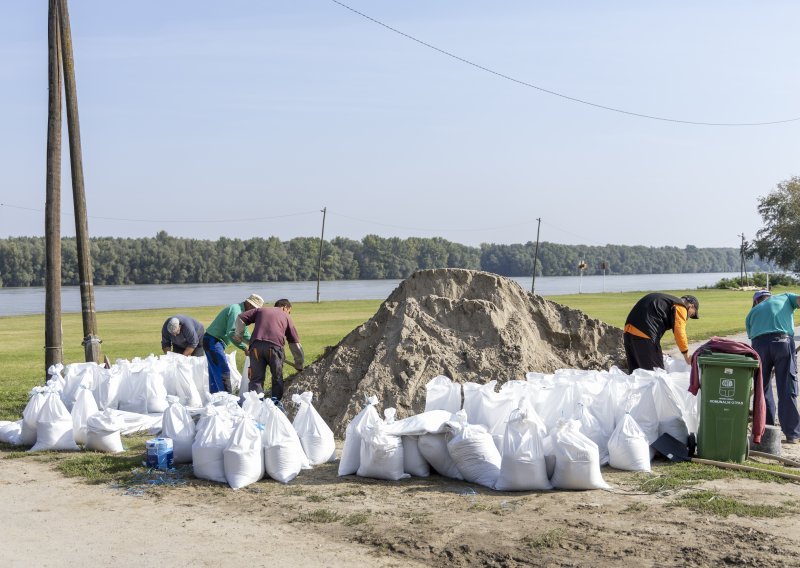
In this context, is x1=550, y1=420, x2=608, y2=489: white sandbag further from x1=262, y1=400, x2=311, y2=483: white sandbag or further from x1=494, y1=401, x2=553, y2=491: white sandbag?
x1=262, y1=400, x2=311, y2=483: white sandbag

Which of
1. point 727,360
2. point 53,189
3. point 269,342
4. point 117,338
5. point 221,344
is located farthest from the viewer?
point 117,338

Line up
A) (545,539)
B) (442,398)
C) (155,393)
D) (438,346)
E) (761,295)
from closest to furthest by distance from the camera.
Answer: (545,539) < (442,398) < (761,295) < (438,346) < (155,393)

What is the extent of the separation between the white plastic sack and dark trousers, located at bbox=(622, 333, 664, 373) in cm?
347

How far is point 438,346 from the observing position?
11.1 meters

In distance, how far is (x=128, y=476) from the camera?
27.2 ft

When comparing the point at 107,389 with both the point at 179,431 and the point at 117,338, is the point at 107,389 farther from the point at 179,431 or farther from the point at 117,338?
the point at 117,338

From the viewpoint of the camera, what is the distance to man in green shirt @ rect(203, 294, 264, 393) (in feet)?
40.1

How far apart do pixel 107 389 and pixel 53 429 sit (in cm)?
232

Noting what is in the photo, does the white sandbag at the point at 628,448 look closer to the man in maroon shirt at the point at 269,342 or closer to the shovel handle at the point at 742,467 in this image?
the shovel handle at the point at 742,467

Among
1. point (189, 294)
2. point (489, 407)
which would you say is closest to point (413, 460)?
point (489, 407)

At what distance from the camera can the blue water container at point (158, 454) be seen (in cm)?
845

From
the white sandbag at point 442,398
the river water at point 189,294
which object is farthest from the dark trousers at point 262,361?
the river water at point 189,294

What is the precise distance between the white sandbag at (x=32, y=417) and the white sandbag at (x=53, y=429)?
54mm

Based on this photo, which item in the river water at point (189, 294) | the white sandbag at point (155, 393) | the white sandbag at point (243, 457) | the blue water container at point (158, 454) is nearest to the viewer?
the white sandbag at point (243, 457)
